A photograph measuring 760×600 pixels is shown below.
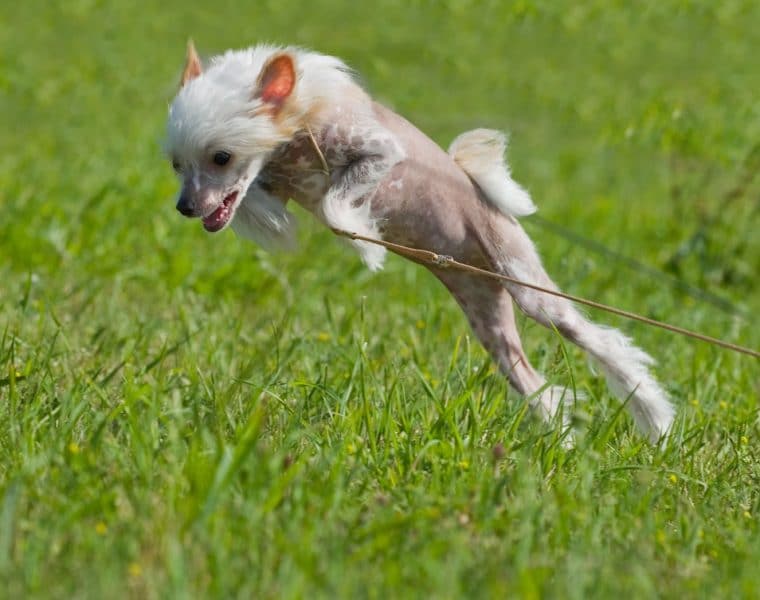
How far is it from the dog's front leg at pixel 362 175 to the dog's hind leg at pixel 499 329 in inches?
19.1

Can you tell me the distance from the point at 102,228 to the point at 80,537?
4098 mm

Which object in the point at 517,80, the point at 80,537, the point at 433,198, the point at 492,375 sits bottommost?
the point at 517,80

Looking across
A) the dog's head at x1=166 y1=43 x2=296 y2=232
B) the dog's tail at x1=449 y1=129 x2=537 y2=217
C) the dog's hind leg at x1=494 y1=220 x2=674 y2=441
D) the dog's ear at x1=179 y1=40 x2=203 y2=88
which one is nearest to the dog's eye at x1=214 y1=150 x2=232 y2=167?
the dog's head at x1=166 y1=43 x2=296 y2=232

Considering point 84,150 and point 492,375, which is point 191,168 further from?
point 84,150

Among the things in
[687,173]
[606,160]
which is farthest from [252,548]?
[606,160]

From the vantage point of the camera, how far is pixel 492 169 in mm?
3992

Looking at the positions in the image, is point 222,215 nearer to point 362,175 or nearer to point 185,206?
point 185,206

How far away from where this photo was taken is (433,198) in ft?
12.7

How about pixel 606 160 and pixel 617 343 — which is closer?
pixel 617 343

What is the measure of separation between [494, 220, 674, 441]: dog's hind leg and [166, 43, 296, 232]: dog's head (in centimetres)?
85

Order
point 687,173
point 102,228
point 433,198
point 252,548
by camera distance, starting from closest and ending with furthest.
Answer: point 252,548
point 433,198
point 102,228
point 687,173

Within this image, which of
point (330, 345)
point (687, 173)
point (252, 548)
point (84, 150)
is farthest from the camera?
point (84, 150)

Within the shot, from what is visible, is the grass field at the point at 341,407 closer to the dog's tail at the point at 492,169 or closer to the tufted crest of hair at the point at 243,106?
the tufted crest of hair at the point at 243,106

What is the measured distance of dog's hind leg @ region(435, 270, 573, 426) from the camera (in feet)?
13.6
